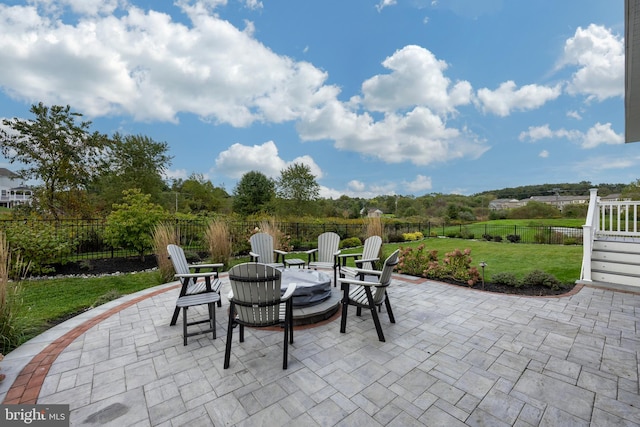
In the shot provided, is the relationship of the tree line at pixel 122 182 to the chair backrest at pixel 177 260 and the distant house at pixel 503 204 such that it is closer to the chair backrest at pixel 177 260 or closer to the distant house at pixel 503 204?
the distant house at pixel 503 204

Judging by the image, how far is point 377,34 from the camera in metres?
9.47

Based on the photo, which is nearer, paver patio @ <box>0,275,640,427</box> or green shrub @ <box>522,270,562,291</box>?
paver patio @ <box>0,275,640,427</box>

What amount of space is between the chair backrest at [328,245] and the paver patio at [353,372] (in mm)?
1902

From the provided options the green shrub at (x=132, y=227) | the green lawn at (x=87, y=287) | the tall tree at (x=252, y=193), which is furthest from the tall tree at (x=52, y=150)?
the tall tree at (x=252, y=193)

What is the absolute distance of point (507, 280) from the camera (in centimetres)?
492

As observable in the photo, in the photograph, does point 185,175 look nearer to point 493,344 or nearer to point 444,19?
point 444,19

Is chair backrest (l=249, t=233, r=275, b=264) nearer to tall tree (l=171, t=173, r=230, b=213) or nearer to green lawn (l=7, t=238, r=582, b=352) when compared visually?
green lawn (l=7, t=238, r=582, b=352)

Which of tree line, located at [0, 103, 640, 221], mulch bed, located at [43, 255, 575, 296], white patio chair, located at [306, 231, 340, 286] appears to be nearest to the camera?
mulch bed, located at [43, 255, 575, 296]

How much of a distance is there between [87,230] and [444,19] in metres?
13.5

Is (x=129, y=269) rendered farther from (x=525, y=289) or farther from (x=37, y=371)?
(x=525, y=289)

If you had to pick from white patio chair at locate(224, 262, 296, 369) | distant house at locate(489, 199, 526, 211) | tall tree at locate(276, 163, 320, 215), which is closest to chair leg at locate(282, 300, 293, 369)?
white patio chair at locate(224, 262, 296, 369)

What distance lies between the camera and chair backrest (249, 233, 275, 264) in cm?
502

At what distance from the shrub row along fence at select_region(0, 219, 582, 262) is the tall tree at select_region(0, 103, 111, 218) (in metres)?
2.45

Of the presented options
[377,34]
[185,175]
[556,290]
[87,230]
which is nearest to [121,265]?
[87,230]
